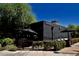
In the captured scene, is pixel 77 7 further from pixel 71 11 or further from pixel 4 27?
pixel 4 27

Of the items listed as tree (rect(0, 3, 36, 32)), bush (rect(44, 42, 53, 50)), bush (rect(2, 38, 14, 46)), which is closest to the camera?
bush (rect(44, 42, 53, 50))

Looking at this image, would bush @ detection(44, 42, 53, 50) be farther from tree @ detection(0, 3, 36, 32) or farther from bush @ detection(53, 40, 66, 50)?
tree @ detection(0, 3, 36, 32)

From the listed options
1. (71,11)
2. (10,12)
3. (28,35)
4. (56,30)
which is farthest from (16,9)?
(71,11)

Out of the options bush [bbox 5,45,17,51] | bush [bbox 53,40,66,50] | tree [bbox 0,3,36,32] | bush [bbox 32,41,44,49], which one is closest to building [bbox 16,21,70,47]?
bush [bbox 32,41,44,49]

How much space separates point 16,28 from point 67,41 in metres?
3.04

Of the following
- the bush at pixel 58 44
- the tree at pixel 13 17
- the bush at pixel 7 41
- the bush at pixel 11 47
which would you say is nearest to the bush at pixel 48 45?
the bush at pixel 58 44

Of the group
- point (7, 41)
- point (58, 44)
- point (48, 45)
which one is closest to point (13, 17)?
point (7, 41)

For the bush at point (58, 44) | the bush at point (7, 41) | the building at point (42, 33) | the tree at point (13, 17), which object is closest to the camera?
the bush at point (58, 44)

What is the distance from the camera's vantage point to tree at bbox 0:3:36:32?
15.2 m

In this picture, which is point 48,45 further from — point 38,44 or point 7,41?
point 7,41

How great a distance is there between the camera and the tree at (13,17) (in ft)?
49.8

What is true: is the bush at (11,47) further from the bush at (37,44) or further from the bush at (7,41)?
the bush at (37,44)

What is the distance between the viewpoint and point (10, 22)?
15562 millimetres

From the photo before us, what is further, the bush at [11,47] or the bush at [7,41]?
the bush at [7,41]
